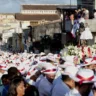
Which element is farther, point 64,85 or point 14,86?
point 14,86

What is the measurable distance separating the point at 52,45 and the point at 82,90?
35.0m

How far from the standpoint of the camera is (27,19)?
10494 centimetres

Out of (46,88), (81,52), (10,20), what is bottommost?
(10,20)

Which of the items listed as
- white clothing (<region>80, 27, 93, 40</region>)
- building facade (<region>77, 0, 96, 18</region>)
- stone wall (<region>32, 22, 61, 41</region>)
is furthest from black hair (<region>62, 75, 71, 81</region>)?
stone wall (<region>32, 22, 61, 41</region>)

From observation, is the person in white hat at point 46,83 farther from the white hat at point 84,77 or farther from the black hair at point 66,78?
the white hat at point 84,77

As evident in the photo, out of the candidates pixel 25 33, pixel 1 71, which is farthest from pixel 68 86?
pixel 25 33

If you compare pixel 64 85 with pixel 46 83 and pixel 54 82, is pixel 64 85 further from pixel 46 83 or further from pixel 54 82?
pixel 46 83

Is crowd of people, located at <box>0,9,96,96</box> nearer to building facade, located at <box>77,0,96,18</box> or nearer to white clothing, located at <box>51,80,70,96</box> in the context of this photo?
white clothing, located at <box>51,80,70,96</box>

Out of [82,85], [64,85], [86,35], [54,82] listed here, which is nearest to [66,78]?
[64,85]

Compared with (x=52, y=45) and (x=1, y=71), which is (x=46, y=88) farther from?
(x=52, y=45)

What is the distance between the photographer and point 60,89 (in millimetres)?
7148

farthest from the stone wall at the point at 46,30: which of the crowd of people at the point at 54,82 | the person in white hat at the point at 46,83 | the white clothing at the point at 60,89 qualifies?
the white clothing at the point at 60,89

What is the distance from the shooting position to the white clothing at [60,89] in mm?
7076

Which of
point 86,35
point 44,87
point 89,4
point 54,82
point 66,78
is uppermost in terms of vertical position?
point 66,78
